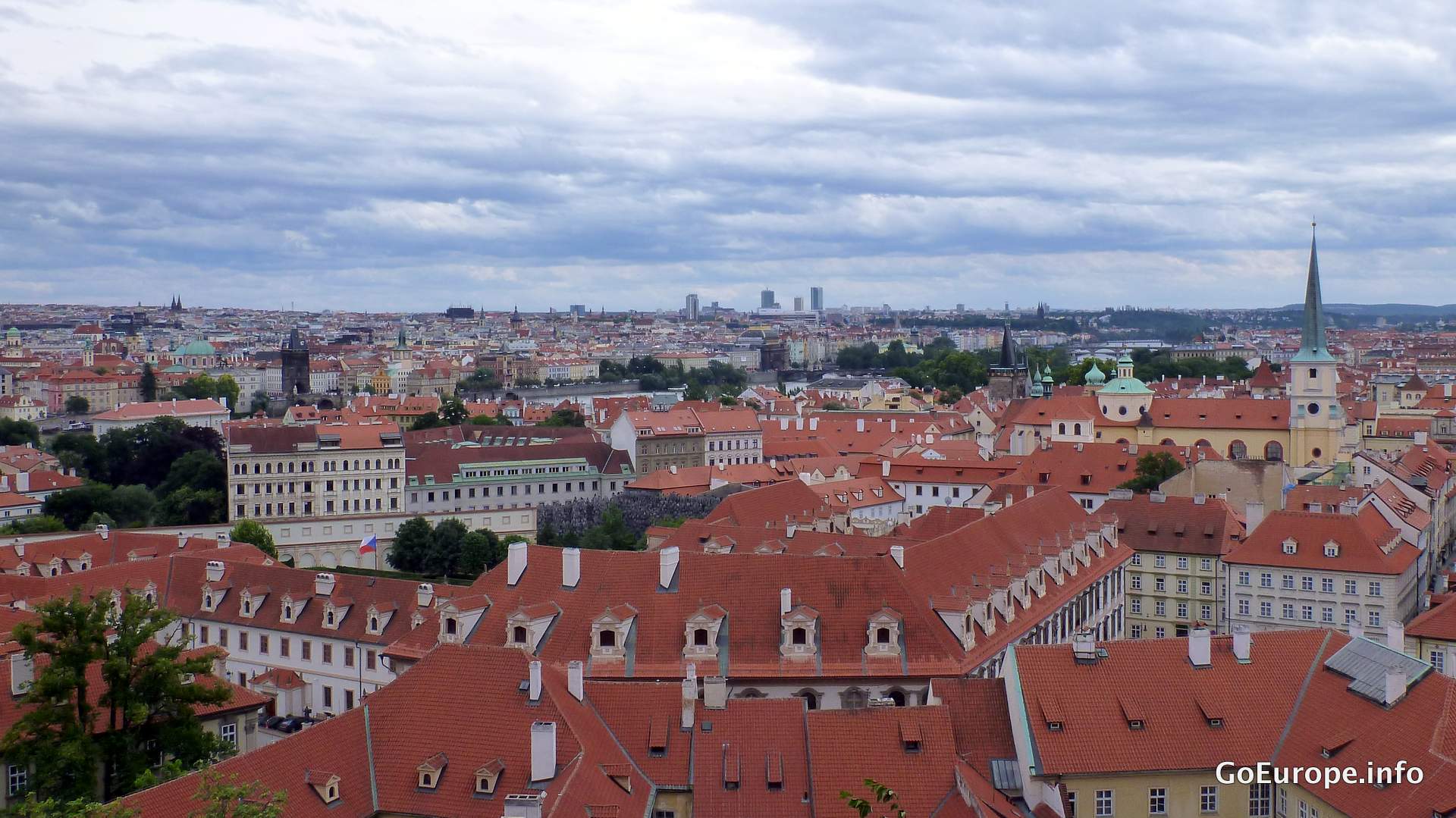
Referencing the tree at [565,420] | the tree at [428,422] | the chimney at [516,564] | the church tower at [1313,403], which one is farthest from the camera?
the tree at [565,420]

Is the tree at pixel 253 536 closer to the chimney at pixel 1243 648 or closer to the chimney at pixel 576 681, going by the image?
the chimney at pixel 576 681

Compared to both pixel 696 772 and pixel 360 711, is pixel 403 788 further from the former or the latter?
pixel 696 772

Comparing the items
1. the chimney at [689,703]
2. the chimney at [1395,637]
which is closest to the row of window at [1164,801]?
the chimney at [1395,637]

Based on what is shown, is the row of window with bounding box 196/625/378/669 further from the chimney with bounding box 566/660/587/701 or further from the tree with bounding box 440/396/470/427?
the tree with bounding box 440/396/470/427

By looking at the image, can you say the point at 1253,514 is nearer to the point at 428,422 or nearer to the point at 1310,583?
the point at 1310,583

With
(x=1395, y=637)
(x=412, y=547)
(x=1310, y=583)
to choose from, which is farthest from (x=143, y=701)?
(x=412, y=547)
